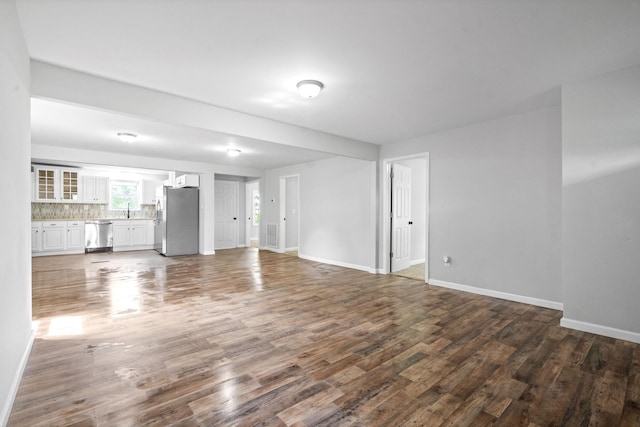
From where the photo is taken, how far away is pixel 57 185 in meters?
7.89

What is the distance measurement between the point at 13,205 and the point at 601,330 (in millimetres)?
5024

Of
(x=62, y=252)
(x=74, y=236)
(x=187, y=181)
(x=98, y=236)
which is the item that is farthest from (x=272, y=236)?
(x=62, y=252)

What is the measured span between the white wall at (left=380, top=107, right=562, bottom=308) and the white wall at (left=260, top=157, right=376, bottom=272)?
133 cm

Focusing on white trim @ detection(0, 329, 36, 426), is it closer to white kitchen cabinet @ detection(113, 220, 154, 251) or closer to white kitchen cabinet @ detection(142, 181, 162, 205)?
white kitchen cabinet @ detection(113, 220, 154, 251)

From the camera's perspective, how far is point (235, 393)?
1.98 meters

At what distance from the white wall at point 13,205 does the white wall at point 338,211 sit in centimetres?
488

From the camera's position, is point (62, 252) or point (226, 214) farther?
point (226, 214)

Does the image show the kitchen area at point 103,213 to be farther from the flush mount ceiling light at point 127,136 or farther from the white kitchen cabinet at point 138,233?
the flush mount ceiling light at point 127,136

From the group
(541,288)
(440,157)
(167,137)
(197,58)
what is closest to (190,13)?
(197,58)

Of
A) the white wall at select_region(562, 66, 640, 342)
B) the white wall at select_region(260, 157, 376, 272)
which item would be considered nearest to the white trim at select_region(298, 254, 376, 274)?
the white wall at select_region(260, 157, 376, 272)

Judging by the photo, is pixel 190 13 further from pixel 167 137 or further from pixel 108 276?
pixel 108 276

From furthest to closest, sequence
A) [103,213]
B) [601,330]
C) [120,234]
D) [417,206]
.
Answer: [103,213] → [120,234] → [417,206] → [601,330]

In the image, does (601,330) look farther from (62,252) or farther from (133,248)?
(62,252)

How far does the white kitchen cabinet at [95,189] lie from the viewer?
27.4 ft
